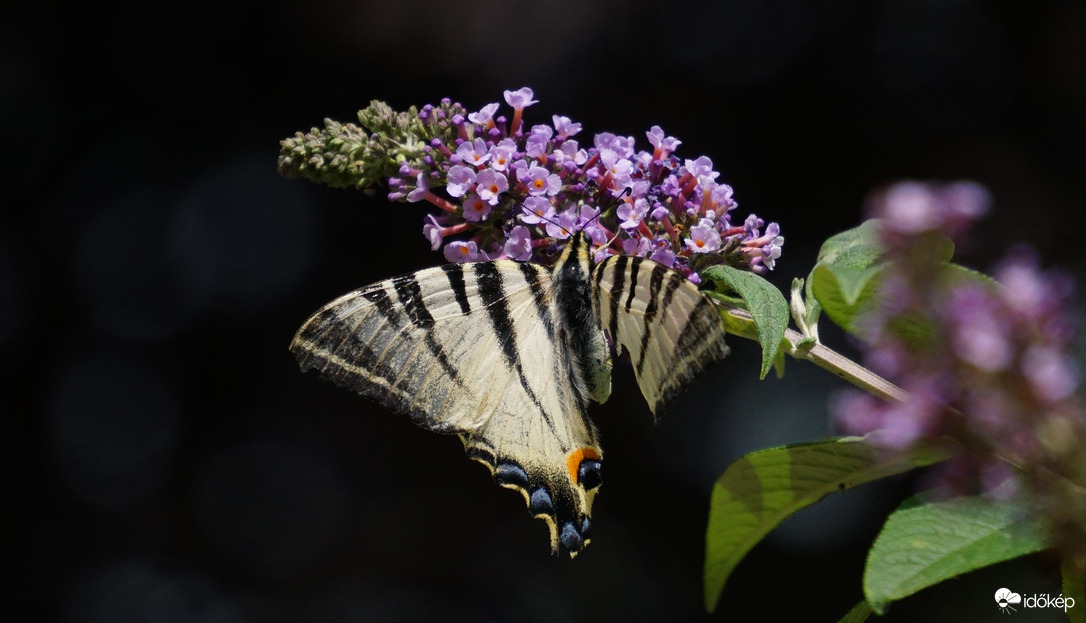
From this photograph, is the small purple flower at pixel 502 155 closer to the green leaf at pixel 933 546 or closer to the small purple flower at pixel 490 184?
the small purple flower at pixel 490 184

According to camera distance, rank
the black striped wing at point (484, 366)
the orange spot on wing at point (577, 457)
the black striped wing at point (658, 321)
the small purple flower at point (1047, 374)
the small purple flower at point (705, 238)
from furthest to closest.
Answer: the orange spot on wing at point (577, 457) < the black striped wing at point (484, 366) < the small purple flower at point (705, 238) < the black striped wing at point (658, 321) < the small purple flower at point (1047, 374)

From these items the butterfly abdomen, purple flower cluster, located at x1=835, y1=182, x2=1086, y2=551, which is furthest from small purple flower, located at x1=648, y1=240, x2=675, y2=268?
purple flower cluster, located at x1=835, y1=182, x2=1086, y2=551

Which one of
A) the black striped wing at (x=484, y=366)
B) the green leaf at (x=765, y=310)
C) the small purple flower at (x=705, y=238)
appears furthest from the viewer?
the black striped wing at (x=484, y=366)

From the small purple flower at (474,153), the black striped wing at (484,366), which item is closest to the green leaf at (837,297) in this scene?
the black striped wing at (484,366)

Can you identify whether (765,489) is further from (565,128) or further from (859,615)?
(565,128)

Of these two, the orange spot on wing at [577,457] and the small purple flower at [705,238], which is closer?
the small purple flower at [705,238]

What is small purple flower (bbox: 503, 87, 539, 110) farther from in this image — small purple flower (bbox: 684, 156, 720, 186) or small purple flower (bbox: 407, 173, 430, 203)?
small purple flower (bbox: 684, 156, 720, 186)
